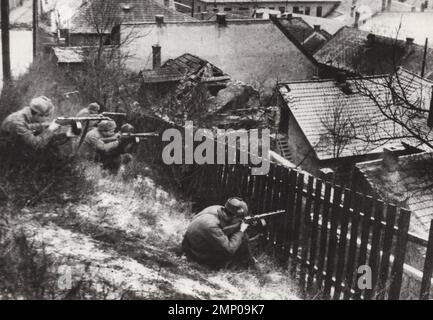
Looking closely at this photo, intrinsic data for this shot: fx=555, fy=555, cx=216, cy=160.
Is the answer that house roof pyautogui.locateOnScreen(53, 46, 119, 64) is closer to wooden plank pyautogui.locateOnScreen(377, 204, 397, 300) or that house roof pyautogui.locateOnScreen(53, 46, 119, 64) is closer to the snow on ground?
the snow on ground

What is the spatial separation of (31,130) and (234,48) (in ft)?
94.5

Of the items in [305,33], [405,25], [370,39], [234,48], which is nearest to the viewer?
[234,48]

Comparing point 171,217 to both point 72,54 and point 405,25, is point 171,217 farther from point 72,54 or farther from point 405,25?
point 405,25

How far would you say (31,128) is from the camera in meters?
7.75

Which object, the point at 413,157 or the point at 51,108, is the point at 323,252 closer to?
the point at 51,108

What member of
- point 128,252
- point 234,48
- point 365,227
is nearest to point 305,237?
point 365,227

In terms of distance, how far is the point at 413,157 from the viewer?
19016mm

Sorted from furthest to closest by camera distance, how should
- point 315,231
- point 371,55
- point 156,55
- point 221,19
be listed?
point 371,55, point 221,19, point 156,55, point 315,231

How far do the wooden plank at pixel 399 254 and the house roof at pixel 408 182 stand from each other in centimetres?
1114

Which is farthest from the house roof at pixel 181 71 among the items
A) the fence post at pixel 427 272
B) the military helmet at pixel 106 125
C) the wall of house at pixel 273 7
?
the wall of house at pixel 273 7

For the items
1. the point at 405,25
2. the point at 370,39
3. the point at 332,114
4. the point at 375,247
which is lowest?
the point at 332,114

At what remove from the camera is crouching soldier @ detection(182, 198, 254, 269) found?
21.0 feet

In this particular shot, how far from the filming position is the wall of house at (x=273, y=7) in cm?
6756
